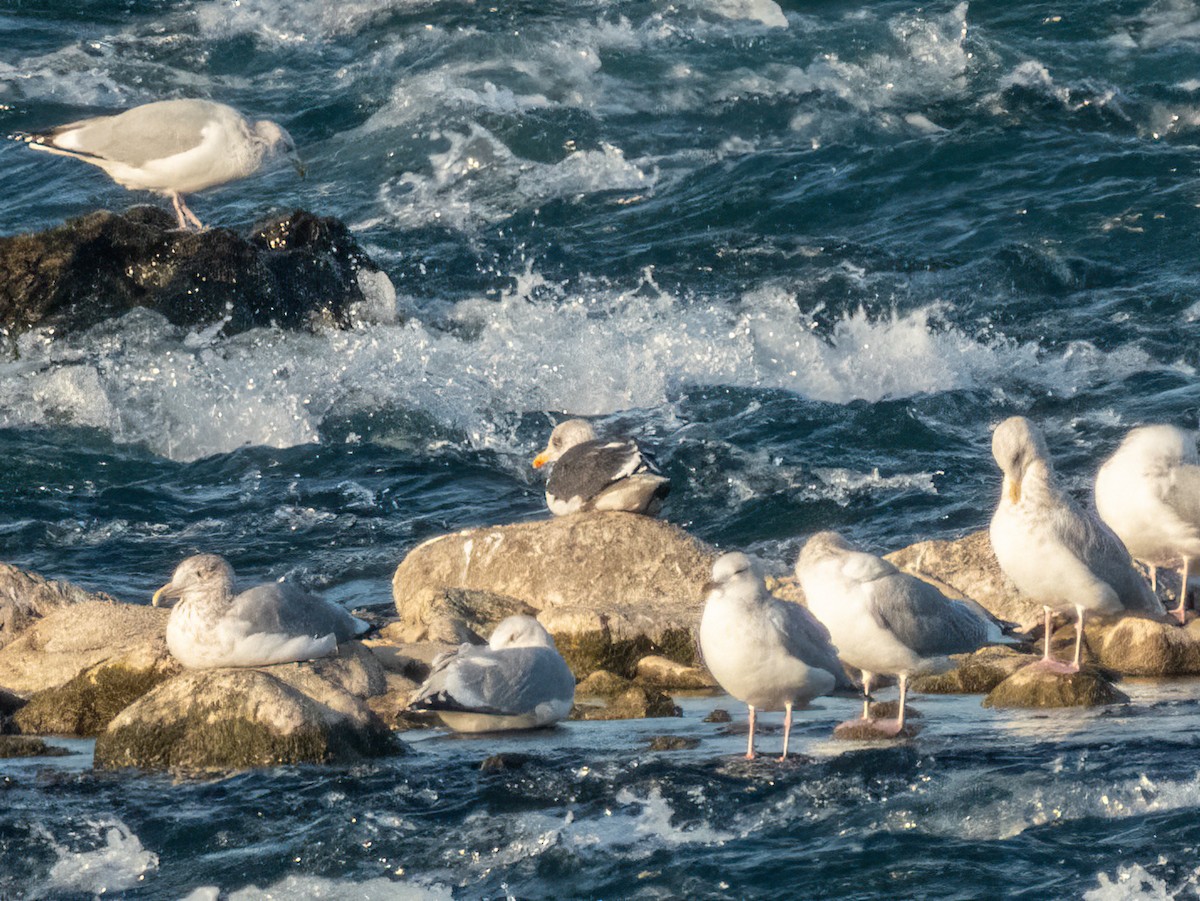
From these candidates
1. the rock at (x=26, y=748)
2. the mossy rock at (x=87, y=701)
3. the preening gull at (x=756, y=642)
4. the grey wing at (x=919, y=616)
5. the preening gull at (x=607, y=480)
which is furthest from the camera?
the preening gull at (x=607, y=480)

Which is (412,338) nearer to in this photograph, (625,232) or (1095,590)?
(625,232)

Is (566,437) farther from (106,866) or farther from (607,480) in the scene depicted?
(106,866)

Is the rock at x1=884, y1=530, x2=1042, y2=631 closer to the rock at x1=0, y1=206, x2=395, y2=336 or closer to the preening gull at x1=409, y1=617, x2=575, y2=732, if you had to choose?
the preening gull at x1=409, y1=617, x2=575, y2=732

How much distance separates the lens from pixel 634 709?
27.1ft

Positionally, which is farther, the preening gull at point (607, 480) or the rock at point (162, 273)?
the rock at point (162, 273)

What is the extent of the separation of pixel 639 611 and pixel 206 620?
97.4 inches

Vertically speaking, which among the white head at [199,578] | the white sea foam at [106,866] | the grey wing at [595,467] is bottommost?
the white sea foam at [106,866]

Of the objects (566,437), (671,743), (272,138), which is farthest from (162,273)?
(671,743)

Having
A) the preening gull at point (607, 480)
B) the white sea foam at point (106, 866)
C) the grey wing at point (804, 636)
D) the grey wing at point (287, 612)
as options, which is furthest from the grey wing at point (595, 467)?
the white sea foam at point (106, 866)

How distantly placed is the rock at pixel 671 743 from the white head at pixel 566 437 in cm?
441

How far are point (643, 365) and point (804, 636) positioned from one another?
30.3ft

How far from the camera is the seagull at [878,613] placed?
7195mm

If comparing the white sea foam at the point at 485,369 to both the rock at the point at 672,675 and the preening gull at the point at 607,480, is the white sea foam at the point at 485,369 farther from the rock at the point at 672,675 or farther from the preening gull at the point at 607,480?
the rock at the point at 672,675

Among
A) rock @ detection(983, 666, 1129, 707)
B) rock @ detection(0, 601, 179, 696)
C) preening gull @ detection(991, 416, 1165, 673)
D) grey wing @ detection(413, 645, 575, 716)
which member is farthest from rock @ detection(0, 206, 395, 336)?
rock @ detection(983, 666, 1129, 707)
